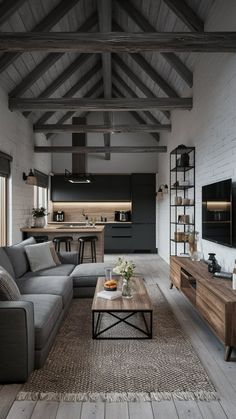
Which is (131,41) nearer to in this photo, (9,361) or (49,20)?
(49,20)

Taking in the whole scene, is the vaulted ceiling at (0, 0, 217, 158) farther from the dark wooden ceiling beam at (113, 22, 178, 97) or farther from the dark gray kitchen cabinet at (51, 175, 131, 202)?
the dark gray kitchen cabinet at (51, 175, 131, 202)

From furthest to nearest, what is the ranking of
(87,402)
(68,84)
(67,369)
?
(68,84), (67,369), (87,402)

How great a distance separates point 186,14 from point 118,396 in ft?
15.5

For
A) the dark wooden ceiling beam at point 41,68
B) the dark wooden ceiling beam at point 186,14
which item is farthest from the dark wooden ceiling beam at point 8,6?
the dark wooden ceiling beam at point 186,14

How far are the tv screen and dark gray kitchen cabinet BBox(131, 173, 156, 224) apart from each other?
4.83 m

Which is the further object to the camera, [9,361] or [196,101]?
[196,101]

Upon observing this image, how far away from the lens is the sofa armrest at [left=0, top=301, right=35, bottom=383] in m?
2.36

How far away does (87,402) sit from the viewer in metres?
2.15

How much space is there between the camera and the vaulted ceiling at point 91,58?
4316mm

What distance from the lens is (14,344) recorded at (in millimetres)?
2359

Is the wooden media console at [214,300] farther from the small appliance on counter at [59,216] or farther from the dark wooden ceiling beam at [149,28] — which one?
the small appliance on counter at [59,216]

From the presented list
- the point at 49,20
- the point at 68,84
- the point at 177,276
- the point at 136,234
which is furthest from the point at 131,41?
the point at 136,234

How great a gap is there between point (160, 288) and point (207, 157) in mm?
2218

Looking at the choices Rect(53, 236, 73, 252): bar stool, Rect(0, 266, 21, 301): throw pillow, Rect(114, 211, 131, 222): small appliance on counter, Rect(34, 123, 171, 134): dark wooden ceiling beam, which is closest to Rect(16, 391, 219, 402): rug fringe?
Rect(0, 266, 21, 301): throw pillow
